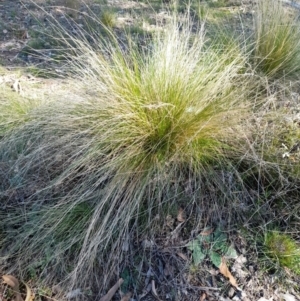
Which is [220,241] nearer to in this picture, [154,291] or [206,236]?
[206,236]

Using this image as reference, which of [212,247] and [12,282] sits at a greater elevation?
[212,247]

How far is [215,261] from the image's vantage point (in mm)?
1742

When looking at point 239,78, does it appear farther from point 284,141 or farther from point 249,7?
point 249,7

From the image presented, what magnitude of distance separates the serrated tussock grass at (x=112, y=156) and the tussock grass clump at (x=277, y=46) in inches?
25.1

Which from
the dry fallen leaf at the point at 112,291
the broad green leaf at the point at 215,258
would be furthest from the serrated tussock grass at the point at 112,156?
the broad green leaf at the point at 215,258

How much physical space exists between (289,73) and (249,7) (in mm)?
2771

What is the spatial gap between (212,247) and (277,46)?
6.13 ft

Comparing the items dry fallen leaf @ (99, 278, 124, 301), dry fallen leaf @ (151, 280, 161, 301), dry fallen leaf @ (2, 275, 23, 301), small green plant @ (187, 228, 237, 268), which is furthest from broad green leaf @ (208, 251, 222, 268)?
dry fallen leaf @ (2, 275, 23, 301)

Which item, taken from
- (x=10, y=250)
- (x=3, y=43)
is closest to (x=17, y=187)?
(x=10, y=250)

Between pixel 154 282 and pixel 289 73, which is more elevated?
pixel 289 73

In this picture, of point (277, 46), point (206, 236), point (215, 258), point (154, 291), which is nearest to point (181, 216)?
point (206, 236)

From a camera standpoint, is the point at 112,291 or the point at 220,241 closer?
the point at 112,291

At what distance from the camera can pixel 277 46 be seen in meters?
2.77

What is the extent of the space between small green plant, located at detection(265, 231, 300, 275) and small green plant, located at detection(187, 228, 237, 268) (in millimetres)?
194
